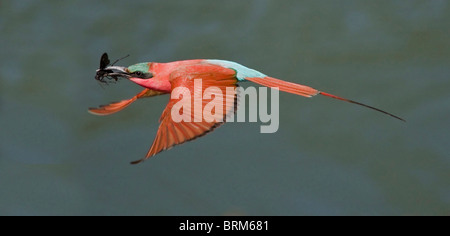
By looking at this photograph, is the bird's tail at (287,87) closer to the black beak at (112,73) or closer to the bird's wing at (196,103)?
the bird's wing at (196,103)

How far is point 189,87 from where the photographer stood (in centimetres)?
188

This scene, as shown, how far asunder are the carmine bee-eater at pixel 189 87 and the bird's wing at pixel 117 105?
0.4 inches

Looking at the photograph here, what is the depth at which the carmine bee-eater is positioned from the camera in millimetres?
1744

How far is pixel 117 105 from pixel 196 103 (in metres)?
0.35

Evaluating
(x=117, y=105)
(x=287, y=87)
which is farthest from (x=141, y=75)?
(x=287, y=87)

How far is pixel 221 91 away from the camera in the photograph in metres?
1.86

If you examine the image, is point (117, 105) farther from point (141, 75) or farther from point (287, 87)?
point (287, 87)

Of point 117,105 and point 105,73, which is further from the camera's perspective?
point 117,105

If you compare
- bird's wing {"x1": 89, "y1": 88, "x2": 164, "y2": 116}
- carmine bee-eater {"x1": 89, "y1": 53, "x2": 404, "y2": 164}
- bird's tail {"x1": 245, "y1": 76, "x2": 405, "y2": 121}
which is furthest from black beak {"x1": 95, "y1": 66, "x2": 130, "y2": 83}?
bird's tail {"x1": 245, "y1": 76, "x2": 405, "y2": 121}

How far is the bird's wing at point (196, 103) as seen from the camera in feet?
5.66

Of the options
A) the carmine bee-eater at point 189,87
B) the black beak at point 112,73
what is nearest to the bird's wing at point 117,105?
the carmine bee-eater at point 189,87

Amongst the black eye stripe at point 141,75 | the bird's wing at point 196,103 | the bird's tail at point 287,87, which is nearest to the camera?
the bird's wing at point 196,103

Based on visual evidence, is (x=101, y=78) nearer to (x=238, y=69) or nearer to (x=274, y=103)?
(x=238, y=69)

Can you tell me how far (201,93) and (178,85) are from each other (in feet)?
0.26
